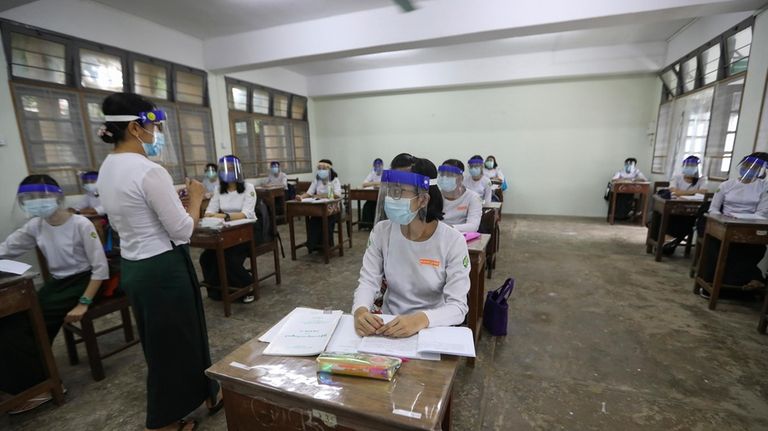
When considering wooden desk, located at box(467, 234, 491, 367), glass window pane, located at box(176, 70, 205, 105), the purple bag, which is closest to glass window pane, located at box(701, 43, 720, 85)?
the purple bag

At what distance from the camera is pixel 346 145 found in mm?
8742

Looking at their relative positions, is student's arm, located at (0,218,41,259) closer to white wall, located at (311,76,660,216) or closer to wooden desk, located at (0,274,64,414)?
wooden desk, located at (0,274,64,414)

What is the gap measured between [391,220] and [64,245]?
2060 mm

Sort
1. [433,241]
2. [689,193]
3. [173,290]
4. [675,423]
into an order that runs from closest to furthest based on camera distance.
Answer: [433,241] < [173,290] < [675,423] < [689,193]

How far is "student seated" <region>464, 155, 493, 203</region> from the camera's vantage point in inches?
173

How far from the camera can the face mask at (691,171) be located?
4.29 meters

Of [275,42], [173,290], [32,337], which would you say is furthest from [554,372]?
[275,42]

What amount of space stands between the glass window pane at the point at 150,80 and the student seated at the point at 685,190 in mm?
7413

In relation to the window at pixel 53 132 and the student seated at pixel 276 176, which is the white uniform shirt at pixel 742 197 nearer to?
the student seated at pixel 276 176

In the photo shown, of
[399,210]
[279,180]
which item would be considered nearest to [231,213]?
[399,210]

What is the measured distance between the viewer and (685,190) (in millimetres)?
4242

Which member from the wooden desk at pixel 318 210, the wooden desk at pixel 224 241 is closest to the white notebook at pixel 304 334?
the wooden desk at pixel 224 241

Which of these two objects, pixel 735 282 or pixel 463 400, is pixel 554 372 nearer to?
pixel 463 400

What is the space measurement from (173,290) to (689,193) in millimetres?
5501
